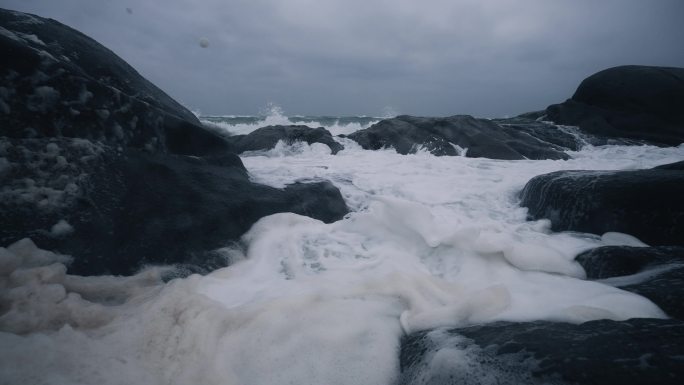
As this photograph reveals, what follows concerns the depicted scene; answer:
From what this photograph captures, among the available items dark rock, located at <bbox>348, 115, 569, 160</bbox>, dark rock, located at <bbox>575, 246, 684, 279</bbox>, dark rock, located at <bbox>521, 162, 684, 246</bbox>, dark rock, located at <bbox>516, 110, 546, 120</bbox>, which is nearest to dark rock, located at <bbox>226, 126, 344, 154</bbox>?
dark rock, located at <bbox>348, 115, 569, 160</bbox>

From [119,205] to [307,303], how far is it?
168 centimetres

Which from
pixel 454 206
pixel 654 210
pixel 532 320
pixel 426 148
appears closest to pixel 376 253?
pixel 532 320

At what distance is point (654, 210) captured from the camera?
3312 millimetres

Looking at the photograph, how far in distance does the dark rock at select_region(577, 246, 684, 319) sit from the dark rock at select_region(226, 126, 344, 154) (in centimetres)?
842

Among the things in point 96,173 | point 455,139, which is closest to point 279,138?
point 455,139

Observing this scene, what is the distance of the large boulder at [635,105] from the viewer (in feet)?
44.0

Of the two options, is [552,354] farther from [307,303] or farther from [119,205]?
[119,205]

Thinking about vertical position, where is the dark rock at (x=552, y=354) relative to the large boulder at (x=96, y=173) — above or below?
below

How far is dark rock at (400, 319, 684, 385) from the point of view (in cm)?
119

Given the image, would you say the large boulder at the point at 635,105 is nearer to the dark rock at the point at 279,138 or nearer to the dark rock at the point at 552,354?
the dark rock at the point at 279,138

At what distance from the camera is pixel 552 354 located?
1.33 m

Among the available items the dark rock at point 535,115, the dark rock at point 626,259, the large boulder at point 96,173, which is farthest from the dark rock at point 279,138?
the dark rock at point 535,115

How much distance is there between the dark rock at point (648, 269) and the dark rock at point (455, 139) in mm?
7626

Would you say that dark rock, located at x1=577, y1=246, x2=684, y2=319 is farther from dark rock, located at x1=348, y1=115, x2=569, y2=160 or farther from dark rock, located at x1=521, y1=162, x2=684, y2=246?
dark rock, located at x1=348, y1=115, x2=569, y2=160
